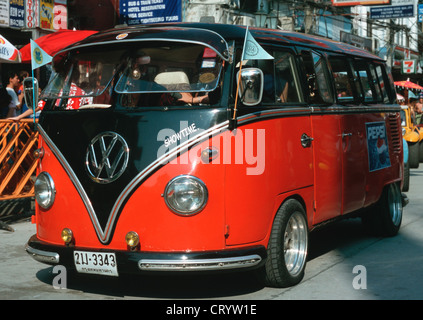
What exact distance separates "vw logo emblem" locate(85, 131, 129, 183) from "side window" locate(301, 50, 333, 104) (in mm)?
2053

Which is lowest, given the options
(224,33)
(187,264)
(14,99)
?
(187,264)

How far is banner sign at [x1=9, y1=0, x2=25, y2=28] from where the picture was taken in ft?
48.4

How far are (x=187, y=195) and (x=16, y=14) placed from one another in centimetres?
1091

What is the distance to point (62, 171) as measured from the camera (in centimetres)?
581

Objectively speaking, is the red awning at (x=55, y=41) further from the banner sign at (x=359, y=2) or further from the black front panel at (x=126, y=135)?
the banner sign at (x=359, y=2)

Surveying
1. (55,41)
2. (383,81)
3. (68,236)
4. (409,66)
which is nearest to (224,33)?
(68,236)

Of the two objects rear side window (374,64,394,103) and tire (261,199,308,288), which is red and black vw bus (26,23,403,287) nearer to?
tire (261,199,308,288)

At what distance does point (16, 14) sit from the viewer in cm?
1491

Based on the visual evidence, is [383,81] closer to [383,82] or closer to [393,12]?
[383,82]

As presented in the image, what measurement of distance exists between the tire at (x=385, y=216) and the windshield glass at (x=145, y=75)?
11.8 ft

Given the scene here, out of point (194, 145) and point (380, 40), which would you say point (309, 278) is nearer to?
point (194, 145)

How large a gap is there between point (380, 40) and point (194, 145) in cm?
3311

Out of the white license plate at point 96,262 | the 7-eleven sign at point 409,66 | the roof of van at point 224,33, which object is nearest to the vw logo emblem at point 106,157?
the white license plate at point 96,262

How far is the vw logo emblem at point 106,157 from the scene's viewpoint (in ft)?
18.1
